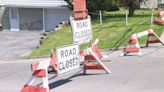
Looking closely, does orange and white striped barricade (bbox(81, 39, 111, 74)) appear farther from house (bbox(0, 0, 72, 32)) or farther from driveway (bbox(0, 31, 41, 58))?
house (bbox(0, 0, 72, 32))

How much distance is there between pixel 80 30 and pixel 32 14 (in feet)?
88.5

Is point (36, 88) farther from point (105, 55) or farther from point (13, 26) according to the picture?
point (13, 26)

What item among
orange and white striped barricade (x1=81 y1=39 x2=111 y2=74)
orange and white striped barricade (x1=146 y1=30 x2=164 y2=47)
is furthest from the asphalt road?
orange and white striped barricade (x1=146 y1=30 x2=164 y2=47)

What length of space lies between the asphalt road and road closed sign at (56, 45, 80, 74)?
54cm

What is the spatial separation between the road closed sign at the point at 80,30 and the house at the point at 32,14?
76.9ft

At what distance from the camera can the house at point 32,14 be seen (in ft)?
123

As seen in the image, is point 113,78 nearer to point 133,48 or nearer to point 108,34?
point 133,48

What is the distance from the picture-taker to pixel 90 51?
42.6 ft

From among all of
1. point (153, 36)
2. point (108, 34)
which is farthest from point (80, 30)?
point (108, 34)

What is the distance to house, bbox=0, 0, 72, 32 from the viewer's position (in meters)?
37.6

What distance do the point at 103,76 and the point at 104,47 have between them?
6.59m

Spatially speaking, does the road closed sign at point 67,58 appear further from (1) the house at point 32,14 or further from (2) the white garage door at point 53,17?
(2) the white garage door at point 53,17

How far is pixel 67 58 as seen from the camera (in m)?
11.5

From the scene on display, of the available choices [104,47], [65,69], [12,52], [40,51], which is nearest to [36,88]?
[65,69]
